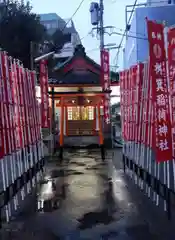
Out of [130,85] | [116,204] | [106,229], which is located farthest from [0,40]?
[106,229]

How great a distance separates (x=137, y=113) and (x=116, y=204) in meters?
2.87

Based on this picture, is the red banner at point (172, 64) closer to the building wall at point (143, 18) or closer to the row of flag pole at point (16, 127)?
the row of flag pole at point (16, 127)

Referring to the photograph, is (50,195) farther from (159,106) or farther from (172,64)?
(172,64)

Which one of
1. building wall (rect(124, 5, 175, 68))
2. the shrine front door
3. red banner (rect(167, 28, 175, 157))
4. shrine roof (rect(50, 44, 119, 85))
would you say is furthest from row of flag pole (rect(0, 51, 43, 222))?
the shrine front door

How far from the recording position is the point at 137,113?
955cm

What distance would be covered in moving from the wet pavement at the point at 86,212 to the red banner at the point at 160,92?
1.39 meters

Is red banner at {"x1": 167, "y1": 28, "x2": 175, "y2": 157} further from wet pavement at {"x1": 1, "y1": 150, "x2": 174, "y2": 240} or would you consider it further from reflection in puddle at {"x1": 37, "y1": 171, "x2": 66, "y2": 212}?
reflection in puddle at {"x1": 37, "y1": 171, "x2": 66, "y2": 212}

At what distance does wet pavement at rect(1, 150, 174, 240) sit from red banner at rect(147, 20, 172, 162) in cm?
139

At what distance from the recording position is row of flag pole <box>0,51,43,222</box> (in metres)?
6.85

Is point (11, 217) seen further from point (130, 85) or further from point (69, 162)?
point (69, 162)

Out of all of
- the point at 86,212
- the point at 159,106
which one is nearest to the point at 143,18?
the point at 159,106

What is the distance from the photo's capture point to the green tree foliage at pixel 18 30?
1914 cm

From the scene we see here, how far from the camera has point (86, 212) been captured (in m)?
7.14

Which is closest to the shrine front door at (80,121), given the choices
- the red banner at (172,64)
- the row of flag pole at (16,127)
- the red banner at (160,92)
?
the row of flag pole at (16,127)
